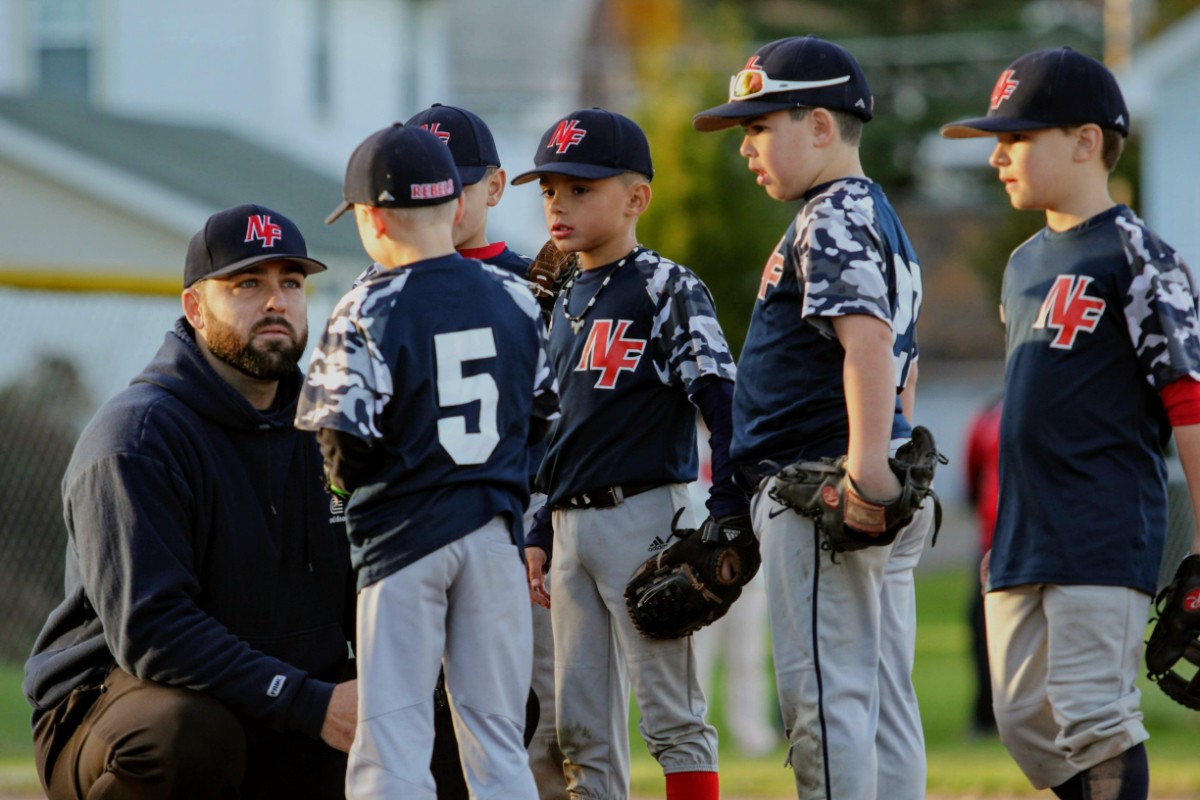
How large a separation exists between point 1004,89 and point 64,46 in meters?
16.5

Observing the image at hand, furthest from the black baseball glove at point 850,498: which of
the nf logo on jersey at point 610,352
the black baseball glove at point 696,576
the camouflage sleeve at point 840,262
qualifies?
the nf logo on jersey at point 610,352

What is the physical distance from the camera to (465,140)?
198 inches

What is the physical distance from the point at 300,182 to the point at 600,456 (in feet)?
46.2

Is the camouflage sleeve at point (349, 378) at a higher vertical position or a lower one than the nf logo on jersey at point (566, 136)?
lower

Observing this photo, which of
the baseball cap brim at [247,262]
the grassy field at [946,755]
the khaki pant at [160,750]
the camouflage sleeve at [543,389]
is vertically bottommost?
the grassy field at [946,755]

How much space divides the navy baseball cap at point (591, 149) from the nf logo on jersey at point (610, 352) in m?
0.44

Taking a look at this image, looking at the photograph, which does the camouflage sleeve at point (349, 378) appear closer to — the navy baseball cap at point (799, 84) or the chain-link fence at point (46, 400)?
the navy baseball cap at point (799, 84)

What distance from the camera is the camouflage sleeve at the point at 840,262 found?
158 inches

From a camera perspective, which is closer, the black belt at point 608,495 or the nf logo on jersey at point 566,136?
the black belt at point 608,495

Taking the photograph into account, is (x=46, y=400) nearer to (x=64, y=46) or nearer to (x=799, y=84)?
(x=799, y=84)

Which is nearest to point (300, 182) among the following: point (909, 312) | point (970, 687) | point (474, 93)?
point (970, 687)

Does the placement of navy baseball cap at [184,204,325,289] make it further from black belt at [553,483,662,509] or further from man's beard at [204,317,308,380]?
black belt at [553,483,662,509]

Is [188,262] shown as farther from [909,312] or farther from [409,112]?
[409,112]

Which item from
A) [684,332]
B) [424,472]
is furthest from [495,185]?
[424,472]
